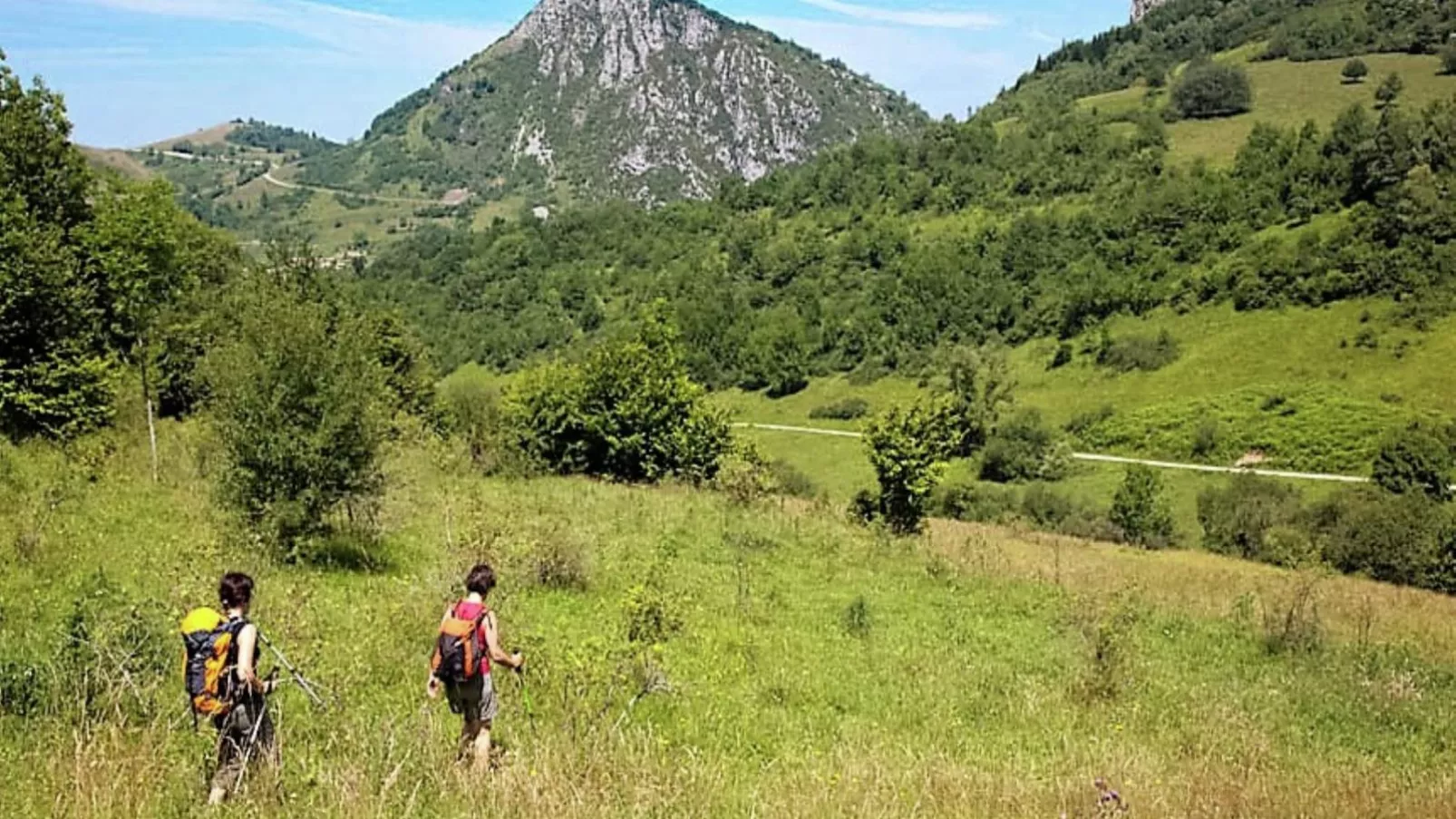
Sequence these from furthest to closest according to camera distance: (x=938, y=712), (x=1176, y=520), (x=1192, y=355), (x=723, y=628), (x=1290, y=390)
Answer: (x=1192, y=355) < (x=1290, y=390) < (x=1176, y=520) < (x=723, y=628) < (x=938, y=712)

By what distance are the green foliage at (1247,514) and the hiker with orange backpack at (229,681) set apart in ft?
132

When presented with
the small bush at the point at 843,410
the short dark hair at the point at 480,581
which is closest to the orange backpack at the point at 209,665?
the short dark hair at the point at 480,581

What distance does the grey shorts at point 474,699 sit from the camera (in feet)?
21.8

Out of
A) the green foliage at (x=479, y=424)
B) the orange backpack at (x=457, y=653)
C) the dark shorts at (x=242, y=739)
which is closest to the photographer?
the dark shorts at (x=242, y=739)

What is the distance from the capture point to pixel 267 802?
5.34 m

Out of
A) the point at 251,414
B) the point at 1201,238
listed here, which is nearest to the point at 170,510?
the point at 251,414

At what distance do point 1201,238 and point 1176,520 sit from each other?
57.0 m

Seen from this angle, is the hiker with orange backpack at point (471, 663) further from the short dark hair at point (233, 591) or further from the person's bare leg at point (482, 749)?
the short dark hair at point (233, 591)

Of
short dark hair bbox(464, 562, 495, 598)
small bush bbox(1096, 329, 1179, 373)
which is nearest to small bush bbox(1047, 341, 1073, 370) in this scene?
small bush bbox(1096, 329, 1179, 373)

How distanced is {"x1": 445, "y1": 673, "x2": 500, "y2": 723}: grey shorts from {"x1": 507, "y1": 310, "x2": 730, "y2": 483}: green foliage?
2764 centimetres

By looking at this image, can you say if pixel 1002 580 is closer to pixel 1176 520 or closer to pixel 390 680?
pixel 390 680

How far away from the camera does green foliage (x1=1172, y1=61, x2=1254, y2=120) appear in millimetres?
132375

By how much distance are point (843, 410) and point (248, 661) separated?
3462 inches

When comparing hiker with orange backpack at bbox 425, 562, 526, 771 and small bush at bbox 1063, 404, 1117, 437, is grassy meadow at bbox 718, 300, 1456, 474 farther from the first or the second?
hiker with orange backpack at bbox 425, 562, 526, 771
